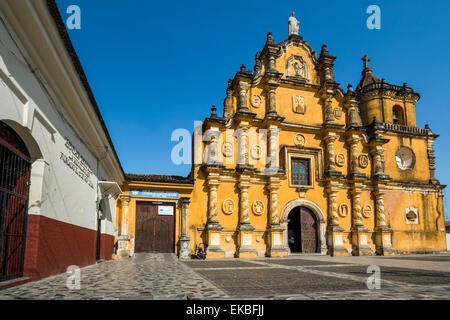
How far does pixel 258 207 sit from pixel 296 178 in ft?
10.7

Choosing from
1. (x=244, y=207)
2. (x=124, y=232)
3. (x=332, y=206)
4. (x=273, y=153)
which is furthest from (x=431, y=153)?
(x=124, y=232)

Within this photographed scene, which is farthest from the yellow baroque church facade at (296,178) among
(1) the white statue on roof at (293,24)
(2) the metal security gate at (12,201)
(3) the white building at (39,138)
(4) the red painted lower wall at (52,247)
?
(2) the metal security gate at (12,201)

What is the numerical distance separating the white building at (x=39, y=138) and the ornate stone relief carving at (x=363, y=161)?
18.0 metres

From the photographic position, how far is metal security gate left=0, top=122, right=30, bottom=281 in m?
5.87

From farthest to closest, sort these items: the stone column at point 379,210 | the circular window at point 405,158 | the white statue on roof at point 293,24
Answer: the white statue on roof at point 293,24, the circular window at point 405,158, the stone column at point 379,210

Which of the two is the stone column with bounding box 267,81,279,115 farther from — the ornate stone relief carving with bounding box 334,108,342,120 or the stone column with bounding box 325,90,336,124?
the ornate stone relief carving with bounding box 334,108,342,120

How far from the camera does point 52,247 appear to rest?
25.5 ft

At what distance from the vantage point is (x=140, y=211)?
60.8 feet

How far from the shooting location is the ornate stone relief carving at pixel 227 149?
2023 cm

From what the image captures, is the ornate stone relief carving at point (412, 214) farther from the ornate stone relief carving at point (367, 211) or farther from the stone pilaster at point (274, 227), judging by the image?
the stone pilaster at point (274, 227)

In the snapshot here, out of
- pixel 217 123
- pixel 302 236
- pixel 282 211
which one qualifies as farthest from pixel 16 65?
pixel 302 236

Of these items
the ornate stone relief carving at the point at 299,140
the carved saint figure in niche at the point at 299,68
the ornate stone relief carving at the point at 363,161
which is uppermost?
the carved saint figure in niche at the point at 299,68
